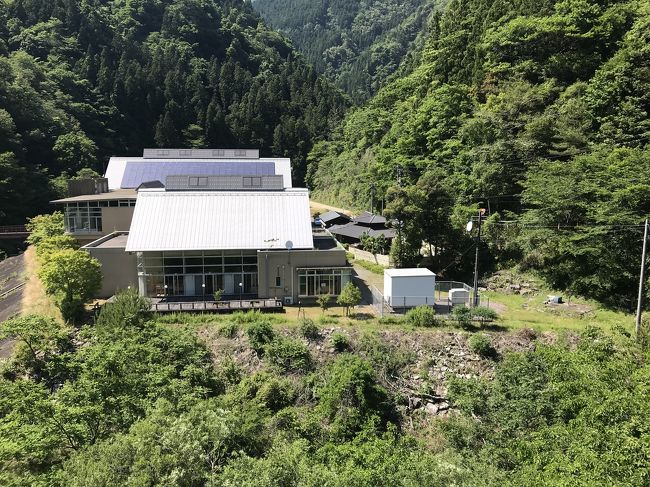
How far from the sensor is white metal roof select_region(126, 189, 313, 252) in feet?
78.3

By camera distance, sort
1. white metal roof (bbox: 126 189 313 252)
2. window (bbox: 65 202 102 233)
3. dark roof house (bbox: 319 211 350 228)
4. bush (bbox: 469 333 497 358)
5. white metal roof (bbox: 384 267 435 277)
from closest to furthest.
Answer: bush (bbox: 469 333 497 358)
white metal roof (bbox: 384 267 435 277)
white metal roof (bbox: 126 189 313 252)
window (bbox: 65 202 102 233)
dark roof house (bbox: 319 211 350 228)

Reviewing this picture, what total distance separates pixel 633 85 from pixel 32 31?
9351 centimetres

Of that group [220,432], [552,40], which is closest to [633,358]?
[220,432]

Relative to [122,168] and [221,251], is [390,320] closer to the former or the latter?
[221,251]

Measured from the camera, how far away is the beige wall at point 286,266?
2430cm

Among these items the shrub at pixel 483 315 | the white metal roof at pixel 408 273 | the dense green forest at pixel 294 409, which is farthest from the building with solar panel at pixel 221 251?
the shrub at pixel 483 315

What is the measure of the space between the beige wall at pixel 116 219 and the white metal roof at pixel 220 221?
5.56 metres

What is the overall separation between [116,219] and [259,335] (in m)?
18.4

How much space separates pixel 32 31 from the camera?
248ft

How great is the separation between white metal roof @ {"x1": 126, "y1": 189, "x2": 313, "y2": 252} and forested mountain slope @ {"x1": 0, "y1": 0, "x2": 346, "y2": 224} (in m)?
39.5

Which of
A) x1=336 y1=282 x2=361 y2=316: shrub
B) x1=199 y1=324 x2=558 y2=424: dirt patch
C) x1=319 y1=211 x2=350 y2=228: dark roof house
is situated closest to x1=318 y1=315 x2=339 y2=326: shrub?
x1=199 y1=324 x2=558 y2=424: dirt patch

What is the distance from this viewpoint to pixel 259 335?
64.5ft

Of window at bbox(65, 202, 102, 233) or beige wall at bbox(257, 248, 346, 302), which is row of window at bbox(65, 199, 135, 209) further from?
beige wall at bbox(257, 248, 346, 302)

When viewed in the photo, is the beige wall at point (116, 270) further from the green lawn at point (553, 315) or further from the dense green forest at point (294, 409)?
the green lawn at point (553, 315)
